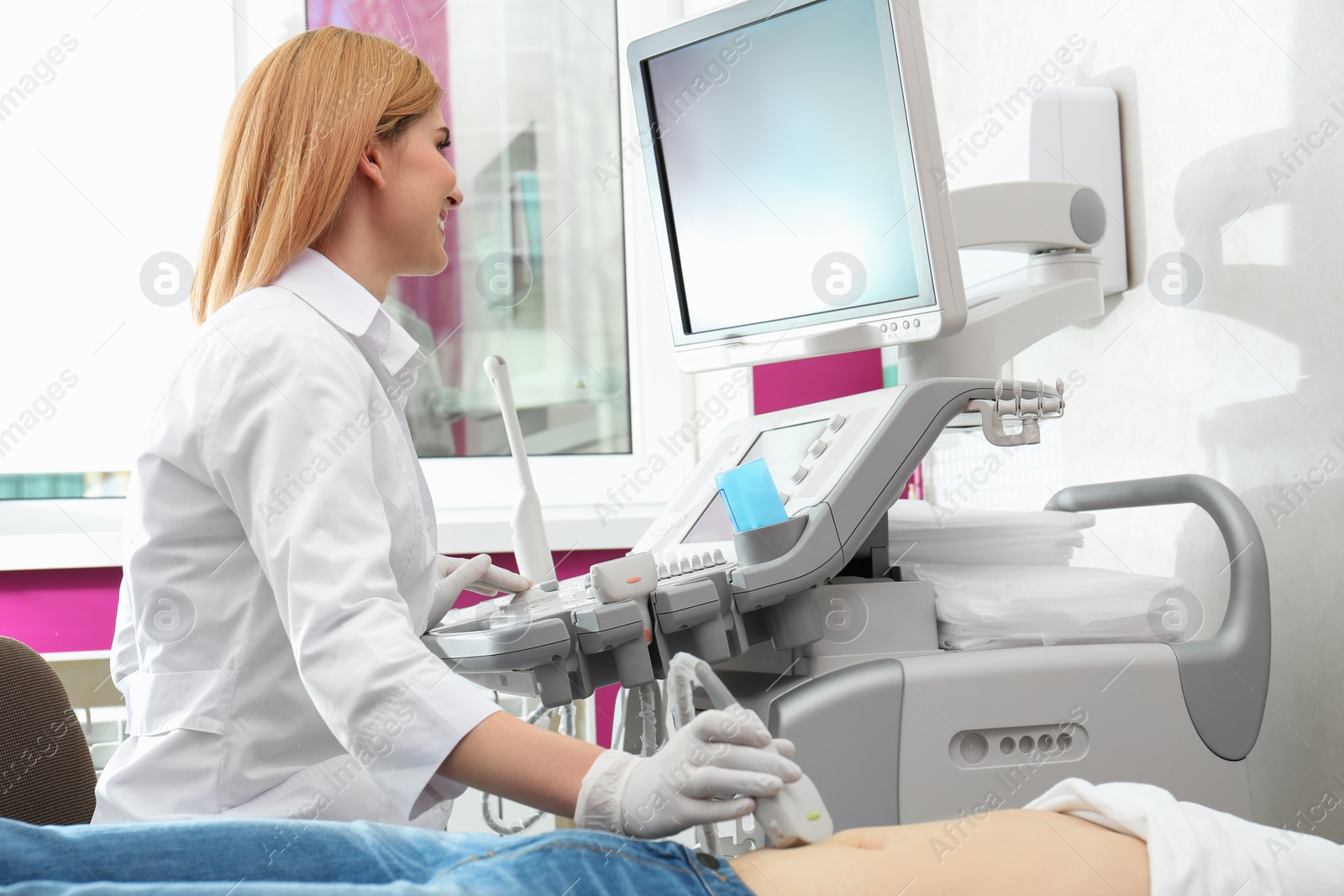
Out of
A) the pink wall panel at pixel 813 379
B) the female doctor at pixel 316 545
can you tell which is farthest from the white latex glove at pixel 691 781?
the pink wall panel at pixel 813 379

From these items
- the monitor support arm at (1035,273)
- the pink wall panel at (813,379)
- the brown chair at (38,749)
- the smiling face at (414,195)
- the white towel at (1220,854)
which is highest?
the smiling face at (414,195)

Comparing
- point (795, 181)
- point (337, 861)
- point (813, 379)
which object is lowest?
point (337, 861)

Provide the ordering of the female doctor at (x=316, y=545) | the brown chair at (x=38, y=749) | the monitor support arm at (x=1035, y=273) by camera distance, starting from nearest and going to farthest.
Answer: the female doctor at (x=316, y=545) → the brown chair at (x=38, y=749) → the monitor support arm at (x=1035, y=273)

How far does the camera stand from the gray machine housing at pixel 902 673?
0.99 meters

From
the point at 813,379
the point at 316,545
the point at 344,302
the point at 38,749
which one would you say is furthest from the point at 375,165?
the point at 813,379

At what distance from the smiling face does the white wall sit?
100 centimetres

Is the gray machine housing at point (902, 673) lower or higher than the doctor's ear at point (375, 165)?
lower

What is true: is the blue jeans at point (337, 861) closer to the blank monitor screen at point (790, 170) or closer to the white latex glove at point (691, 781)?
the white latex glove at point (691, 781)

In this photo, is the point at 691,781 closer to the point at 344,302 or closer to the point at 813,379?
the point at 344,302

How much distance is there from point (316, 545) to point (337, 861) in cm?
23

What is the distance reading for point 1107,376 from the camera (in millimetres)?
1588

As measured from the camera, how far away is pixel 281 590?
2.60ft

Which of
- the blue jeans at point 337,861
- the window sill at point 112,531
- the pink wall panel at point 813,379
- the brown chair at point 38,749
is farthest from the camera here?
the pink wall panel at point 813,379

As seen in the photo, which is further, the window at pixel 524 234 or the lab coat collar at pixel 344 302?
the window at pixel 524 234
